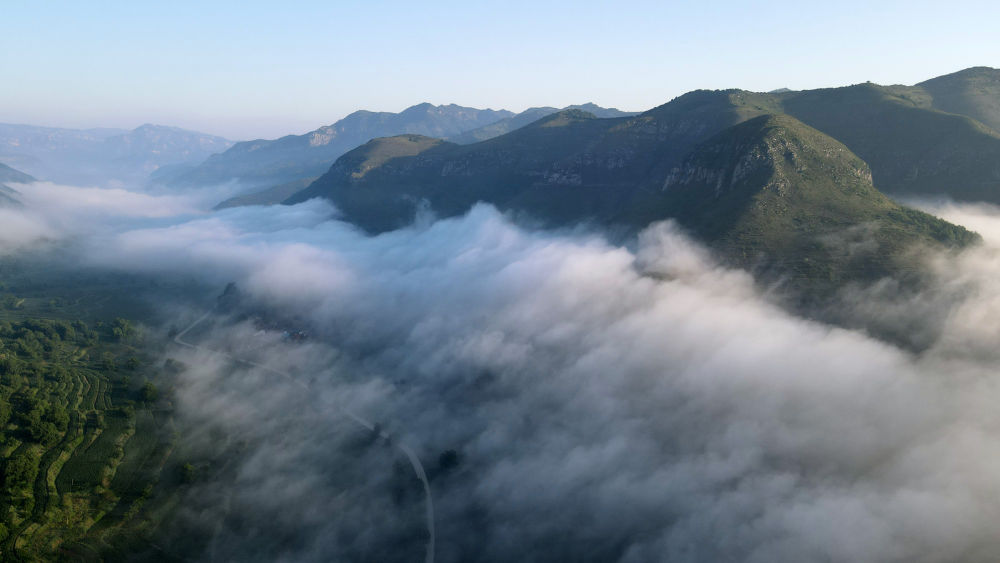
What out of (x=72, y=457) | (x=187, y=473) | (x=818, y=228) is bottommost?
(x=187, y=473)

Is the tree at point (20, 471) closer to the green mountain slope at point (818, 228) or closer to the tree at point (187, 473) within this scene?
the tree at point (187, 473)

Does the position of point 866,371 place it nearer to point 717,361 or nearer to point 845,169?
point 717,361

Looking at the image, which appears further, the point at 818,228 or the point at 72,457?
the point at 818,228

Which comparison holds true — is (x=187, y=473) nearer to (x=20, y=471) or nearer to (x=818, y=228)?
(x=20, y=471)

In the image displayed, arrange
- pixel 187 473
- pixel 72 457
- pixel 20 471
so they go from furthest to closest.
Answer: pixel 187 473, pixel 72 457, pixel 20 471

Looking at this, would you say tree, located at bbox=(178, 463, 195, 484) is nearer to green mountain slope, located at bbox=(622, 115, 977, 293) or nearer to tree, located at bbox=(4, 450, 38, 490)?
tree, located at bbox=(4, 450, 38, 490)

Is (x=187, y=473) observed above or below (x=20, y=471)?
below

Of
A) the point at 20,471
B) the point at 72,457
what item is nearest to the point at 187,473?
the point at 72,457

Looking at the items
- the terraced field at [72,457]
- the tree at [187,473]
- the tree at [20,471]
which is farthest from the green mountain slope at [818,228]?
the tree at [20,471]
